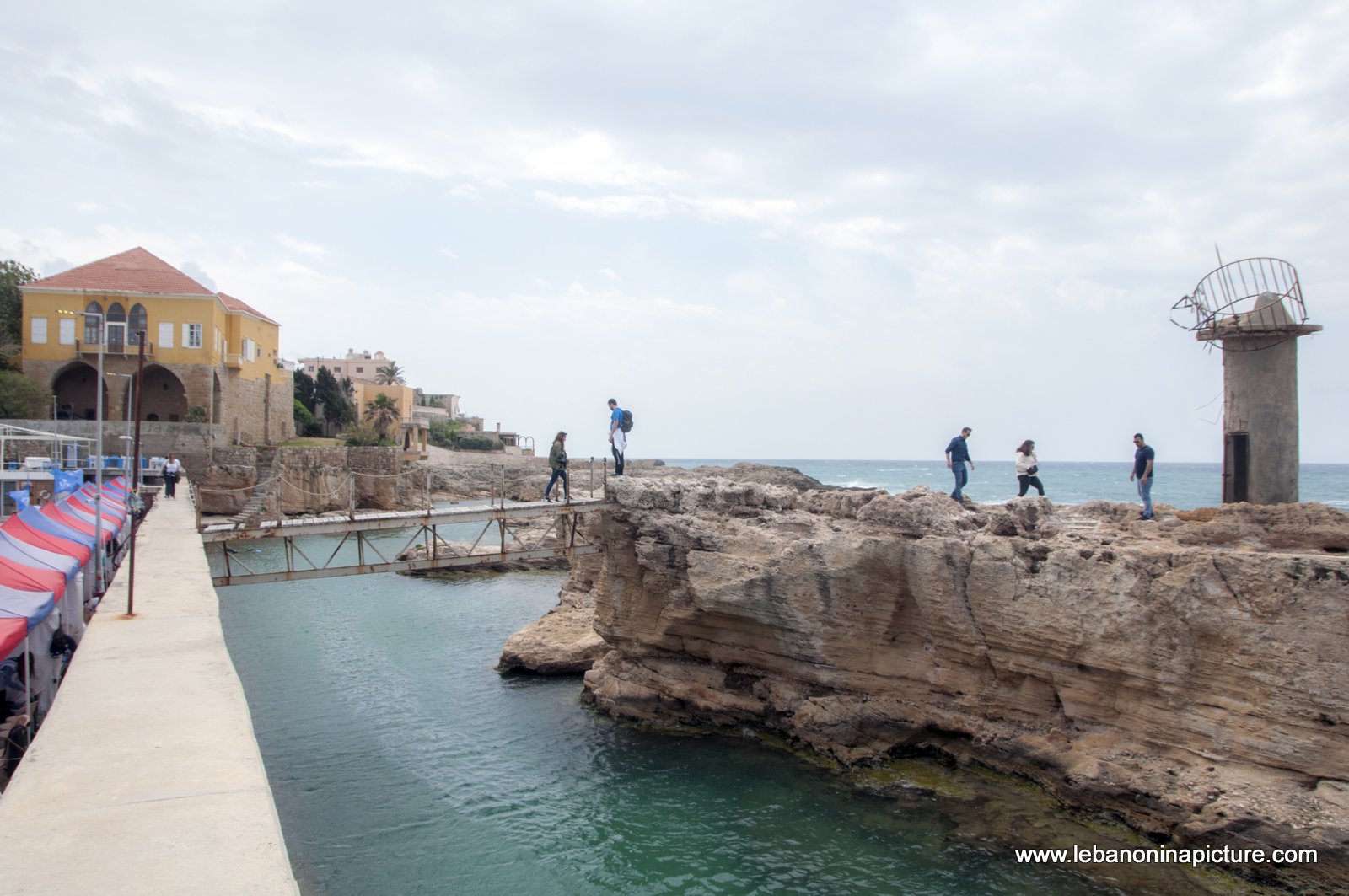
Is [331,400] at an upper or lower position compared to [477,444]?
upper

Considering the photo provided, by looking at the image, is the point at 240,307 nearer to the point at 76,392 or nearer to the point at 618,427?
the point at 76,392

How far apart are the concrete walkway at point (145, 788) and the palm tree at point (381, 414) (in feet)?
214

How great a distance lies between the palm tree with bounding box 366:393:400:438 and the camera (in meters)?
72.9

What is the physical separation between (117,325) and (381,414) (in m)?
25.3

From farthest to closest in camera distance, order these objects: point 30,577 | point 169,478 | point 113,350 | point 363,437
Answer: point 363,437
point 113,350
point 169,478
point 30,577

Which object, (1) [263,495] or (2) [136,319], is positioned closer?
(1) [263,495]

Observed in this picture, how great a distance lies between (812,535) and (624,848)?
6794mm

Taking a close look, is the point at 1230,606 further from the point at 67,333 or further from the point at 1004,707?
the point at 67,333

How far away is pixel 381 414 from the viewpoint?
239 ft

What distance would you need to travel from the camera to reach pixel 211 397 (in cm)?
5053

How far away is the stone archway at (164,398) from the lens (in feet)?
169

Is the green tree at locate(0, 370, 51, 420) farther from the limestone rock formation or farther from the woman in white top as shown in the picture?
the woman in white top

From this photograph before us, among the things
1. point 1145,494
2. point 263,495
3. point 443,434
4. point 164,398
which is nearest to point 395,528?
point 1145,494

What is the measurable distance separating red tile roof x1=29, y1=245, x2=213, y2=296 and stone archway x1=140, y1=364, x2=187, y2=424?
5.11 m
